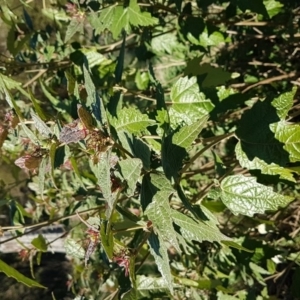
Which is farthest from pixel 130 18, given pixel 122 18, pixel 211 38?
pixel 211 38

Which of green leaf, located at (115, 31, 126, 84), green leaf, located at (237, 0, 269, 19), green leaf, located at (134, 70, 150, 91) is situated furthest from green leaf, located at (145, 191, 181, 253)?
green leaf, located at (134, 70, 150, 91)

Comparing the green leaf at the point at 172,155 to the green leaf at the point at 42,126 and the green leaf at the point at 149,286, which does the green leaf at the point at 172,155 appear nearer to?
the green leaf at the point at 42,126

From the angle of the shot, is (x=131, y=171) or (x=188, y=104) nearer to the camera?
(x=131, y=171)

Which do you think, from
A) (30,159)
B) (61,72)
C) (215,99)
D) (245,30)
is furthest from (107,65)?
(245,30)

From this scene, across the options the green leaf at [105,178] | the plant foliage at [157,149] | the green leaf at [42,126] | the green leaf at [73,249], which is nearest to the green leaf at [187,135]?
the plant foliage at [157,149]

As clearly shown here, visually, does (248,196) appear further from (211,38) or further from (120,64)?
(211,38)
